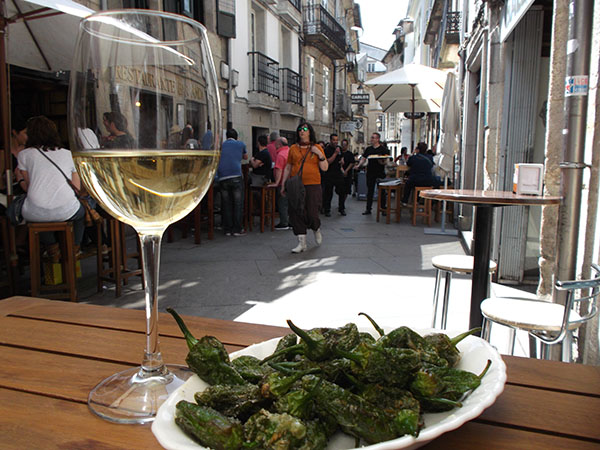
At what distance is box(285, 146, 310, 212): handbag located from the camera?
709 cm

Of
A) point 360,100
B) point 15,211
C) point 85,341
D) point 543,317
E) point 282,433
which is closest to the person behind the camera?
point 282,433

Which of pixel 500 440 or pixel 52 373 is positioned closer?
pixel 500 440

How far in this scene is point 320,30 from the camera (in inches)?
842

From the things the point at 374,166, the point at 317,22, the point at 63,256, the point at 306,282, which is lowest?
the point at 306,282

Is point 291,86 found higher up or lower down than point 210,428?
higher up

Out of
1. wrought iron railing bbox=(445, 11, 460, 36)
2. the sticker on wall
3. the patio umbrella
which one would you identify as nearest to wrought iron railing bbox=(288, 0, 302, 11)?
the patio umbrella

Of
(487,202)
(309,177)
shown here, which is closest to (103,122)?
(487,202)

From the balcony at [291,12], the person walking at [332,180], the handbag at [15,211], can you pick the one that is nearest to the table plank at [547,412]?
the handbag at [15,211]

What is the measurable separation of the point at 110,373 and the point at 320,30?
22534 millimetres

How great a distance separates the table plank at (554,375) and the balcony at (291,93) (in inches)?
697

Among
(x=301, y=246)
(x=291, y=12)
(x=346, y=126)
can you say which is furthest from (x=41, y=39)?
(x=346, y=126)

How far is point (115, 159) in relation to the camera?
60cm

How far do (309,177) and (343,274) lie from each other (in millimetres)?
1944

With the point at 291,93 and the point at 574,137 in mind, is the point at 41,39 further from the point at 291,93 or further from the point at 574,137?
the point at 291,93
